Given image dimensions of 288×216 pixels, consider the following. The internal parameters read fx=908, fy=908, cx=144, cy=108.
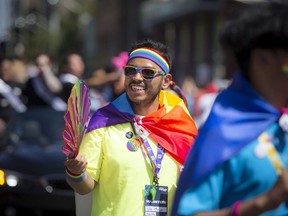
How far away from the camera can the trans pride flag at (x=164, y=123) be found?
4.97 metres

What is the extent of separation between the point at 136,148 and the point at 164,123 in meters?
0.30

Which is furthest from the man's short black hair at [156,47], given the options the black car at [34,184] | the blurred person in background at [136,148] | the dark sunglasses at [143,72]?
the black car at [34,184]

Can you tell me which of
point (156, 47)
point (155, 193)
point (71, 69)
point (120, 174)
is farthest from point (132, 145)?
point (71, 69)

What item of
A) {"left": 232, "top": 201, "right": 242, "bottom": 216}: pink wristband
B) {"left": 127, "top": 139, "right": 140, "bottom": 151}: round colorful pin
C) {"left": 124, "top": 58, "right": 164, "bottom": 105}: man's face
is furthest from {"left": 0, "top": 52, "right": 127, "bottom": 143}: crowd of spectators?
{"left": 232, "top": 201, "right": 242, "bottom": 216}: pink wristband

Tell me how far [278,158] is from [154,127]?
1994 millimetres

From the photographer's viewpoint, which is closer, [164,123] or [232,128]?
[232,128]

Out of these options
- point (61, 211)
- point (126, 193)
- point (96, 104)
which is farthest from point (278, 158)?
point (96, 104)

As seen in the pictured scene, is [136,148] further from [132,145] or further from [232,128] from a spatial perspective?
[232,128]

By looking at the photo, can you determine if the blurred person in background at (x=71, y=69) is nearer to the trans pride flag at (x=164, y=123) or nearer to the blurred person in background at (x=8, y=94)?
the blurred person in background at (x=8, y=94)

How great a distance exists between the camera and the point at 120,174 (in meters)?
4.79

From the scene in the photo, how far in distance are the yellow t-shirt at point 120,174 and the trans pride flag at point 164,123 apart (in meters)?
0.09

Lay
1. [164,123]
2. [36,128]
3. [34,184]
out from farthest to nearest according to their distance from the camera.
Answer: [36,128], [34,184], [164,123]

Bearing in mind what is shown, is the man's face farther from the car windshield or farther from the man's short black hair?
the car windshield

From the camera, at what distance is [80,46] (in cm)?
8031
